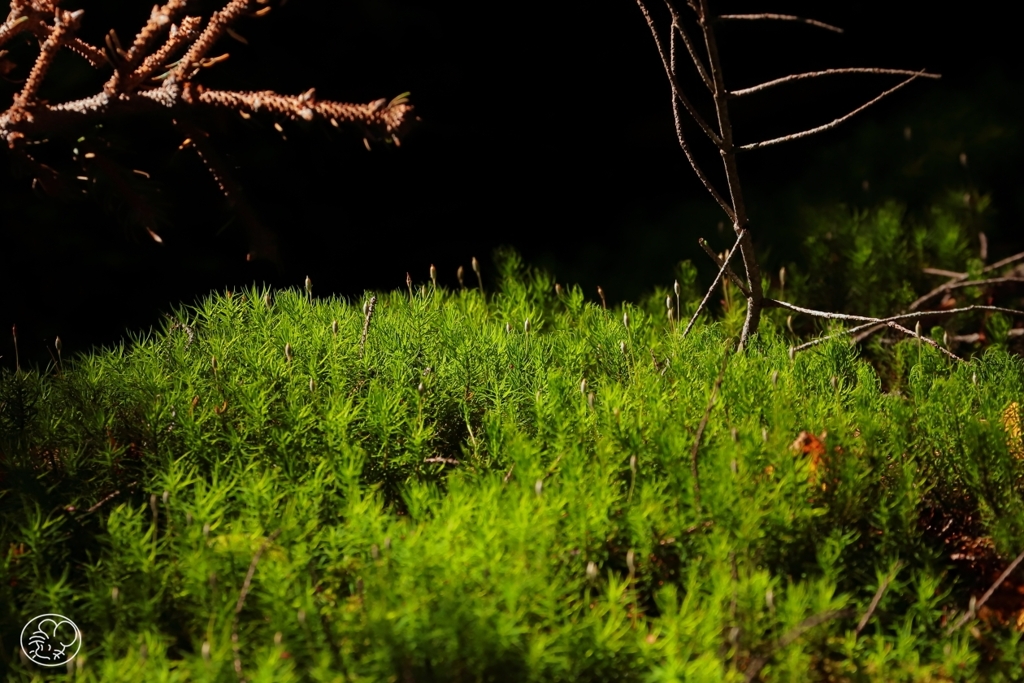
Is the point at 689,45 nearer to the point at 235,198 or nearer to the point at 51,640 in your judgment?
the point at 235,198

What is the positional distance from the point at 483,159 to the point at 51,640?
354 cm

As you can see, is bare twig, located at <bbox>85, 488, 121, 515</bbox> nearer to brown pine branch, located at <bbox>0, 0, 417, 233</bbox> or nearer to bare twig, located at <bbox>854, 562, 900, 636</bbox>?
brown pine branch, located at <bbox>0, 0, 417, 233</bbox>

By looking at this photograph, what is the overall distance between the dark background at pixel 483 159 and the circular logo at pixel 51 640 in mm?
1729


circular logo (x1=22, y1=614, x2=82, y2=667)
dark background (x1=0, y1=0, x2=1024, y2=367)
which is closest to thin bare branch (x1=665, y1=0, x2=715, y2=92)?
dark background (x1=0, y1=0, x2=1024, y2=367)

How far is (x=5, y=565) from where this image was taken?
6.06ft

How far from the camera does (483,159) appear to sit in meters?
4.91

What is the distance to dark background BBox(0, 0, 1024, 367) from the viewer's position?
3885 millimetres

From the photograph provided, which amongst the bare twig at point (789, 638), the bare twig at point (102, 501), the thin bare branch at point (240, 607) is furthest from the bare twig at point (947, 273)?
the bare twig at point (102, 501)

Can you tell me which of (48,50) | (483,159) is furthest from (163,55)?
(483,159)

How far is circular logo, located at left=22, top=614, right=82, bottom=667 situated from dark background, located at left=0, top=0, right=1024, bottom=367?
1.73 m

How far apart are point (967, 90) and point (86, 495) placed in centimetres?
552

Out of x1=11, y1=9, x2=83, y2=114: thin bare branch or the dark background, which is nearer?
x1=11, y1=9, x2=83, y2=114: thin bare branch

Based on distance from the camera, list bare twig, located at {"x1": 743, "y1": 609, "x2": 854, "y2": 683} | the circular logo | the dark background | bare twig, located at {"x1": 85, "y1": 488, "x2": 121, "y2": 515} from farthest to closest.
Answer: the dark background < bare twig, located at {"x1": 85, "y1": 488, "x2": 121, "y2": 515} < the circular logo < bare twig, located at {"x1": 743, "y1": 609, "x2": 854, "y2": 683}

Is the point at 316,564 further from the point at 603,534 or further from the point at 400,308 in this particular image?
the point at 400,308
